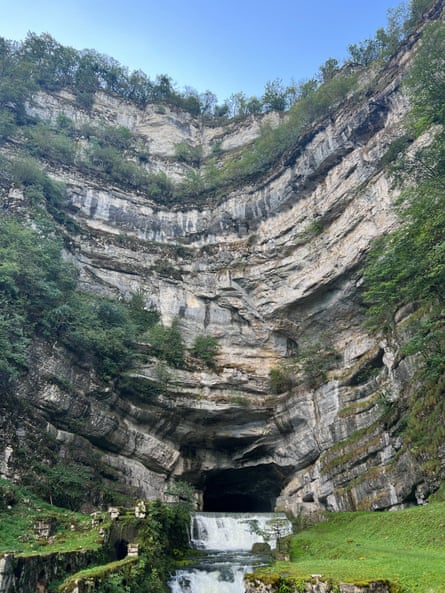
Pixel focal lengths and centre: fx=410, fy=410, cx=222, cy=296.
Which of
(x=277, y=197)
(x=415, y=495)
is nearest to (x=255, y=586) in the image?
(x=415, y=495)

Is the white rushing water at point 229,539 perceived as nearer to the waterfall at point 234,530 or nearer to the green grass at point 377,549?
the waterfall at point 234,530

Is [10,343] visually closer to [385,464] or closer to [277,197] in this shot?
[385,464]

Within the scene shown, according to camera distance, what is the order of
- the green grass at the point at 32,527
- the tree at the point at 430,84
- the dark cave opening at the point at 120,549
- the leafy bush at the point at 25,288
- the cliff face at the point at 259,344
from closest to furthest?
the green grass at the point at 32,527 < the dark cave opening at the point at 120,549 < the tree at the point at 430,84 < the leafy bush at the point at 25,288 < the cliff face at the point at 259,344

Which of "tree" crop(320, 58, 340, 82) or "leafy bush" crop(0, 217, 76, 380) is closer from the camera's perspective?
"leafy bush" crop(0, 217, 76, 380)

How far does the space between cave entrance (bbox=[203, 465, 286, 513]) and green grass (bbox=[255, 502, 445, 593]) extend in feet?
30.3

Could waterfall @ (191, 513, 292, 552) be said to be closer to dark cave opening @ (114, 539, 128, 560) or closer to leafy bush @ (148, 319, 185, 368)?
dark cave opening @ (114, 539, 128, 560)

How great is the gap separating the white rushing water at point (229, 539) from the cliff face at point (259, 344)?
112 inches

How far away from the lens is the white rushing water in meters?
12.9

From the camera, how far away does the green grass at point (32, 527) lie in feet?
34.3

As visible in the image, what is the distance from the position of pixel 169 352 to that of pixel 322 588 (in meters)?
19.7

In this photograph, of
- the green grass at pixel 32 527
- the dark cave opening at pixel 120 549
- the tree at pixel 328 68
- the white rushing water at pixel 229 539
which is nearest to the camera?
the green grass at pixel 32 527

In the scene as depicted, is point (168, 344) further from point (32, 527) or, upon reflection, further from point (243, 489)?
point (32, 527)

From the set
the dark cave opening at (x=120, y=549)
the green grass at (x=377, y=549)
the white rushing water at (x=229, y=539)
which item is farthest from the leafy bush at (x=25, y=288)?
the green grass at (x=377, y=549)

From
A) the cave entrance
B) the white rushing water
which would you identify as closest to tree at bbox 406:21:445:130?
the white rushing water
